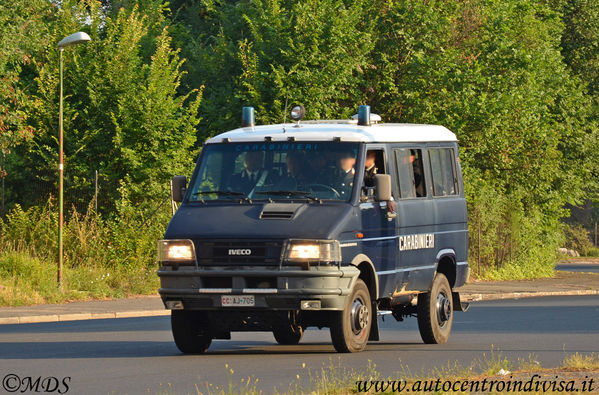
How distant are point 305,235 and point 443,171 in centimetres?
399

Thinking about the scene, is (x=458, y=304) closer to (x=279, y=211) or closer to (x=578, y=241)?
(x=279, y=211)

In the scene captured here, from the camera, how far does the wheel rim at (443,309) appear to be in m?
16.9

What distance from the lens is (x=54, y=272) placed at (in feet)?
89.0

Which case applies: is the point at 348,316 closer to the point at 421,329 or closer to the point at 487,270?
the point at 421,329

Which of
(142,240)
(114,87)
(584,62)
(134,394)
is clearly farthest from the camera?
(584,62)

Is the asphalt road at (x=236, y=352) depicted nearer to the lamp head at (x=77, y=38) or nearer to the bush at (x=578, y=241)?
the lamp head at (x=77, y=38)

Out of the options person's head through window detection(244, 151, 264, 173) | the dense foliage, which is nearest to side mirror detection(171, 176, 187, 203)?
person's head through window detection(244, 151, 264, 173)

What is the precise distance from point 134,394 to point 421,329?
20.6 feet

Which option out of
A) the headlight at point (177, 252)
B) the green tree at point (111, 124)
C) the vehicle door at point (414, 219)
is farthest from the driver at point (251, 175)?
the green tree at point (111, 124)

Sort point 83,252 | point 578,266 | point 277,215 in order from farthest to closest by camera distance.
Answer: point 578,266
point 83,252
point 277,215

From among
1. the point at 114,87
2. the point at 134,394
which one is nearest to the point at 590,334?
the point at 134,394

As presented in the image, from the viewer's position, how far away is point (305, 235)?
14.0m

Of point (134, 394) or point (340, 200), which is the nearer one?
point (134, 394)

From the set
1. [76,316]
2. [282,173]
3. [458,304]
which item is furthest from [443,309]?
[76,316]
